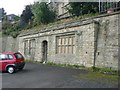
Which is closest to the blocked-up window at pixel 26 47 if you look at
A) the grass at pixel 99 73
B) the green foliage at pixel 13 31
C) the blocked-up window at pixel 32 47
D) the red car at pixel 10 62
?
the blocked-up window at pixel 32 47

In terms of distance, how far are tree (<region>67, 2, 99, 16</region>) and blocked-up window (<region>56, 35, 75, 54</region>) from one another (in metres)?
3.25

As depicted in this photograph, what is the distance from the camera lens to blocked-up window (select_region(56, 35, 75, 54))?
2014 centimetres

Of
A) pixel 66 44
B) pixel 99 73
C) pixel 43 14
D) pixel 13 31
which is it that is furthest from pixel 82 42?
pixel 13 31

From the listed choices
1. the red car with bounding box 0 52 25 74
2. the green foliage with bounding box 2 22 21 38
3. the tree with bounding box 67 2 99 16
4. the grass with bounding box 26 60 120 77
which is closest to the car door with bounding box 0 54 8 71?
the red car with bounding box 0 52 25 74

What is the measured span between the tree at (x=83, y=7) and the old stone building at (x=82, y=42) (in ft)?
8.31

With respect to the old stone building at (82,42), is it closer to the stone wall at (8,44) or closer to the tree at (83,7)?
the tree at (83,7)

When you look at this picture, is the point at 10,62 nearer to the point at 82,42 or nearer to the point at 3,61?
the point at 3,61

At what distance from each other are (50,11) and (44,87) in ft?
62.9

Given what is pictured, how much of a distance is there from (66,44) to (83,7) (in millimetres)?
4242

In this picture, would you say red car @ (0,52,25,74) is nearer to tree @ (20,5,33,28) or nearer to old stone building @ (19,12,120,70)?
old stone building @ (19,12,120,70)

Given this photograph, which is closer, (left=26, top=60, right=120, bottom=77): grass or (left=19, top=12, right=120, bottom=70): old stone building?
(left=26, top=60, right=120, bottom=77): grass

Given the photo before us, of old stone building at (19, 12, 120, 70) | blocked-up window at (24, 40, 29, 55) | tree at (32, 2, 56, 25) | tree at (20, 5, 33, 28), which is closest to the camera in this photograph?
old stone building at (19, 12, 120, 70)

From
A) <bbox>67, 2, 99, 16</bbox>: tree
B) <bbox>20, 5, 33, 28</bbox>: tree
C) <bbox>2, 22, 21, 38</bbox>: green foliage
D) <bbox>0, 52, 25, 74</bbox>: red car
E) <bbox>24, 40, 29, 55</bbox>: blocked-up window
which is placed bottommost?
<bbox>0, 52, 25, 74</bbox>: red car

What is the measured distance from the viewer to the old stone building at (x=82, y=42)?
53.2 ft
